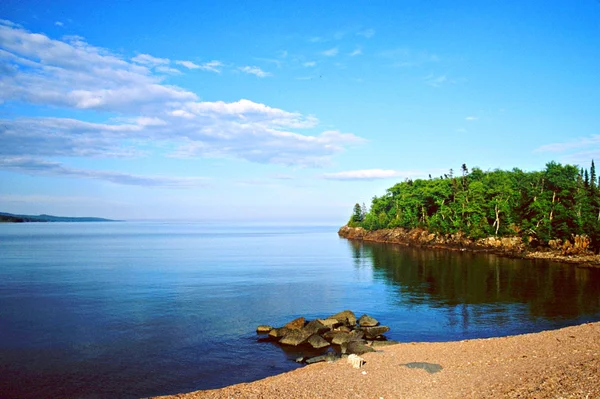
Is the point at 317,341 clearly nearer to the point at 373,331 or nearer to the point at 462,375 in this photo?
the point at 373,331

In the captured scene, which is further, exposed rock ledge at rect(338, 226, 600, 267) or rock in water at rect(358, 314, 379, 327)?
exposed rock ledge at rect(338, 226, 600, 267)

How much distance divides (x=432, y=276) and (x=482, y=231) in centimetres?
4736

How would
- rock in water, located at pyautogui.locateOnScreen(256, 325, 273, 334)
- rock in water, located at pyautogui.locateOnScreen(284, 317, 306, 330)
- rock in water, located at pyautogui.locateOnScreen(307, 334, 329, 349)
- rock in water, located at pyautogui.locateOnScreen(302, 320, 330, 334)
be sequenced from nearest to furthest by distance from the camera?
rock in water, located at pyautogui.locateOnScreen(307, 334, 329, 349) → rock in water, located at pyautogui.locateOnScreen(302, 320, 330, 334) → rock in water, located at pyautogui.locateOnScreen(256, 325, 273, 334) → rock in water, located at pyautogui.locateOnScreen(284, 317, 306, 330)

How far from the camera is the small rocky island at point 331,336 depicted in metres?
26.6

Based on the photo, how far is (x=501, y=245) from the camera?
96.9 m

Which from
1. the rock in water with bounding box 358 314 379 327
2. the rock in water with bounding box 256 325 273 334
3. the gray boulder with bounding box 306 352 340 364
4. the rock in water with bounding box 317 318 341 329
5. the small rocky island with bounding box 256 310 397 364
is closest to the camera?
the gray boulder with bounding box 306 352 340 364

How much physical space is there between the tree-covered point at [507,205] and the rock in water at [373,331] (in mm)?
64620

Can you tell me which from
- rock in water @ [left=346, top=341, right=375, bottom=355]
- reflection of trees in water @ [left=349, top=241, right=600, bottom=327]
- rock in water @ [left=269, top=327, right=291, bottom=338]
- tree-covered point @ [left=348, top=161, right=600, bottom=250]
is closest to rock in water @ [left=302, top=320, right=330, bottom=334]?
rock in water @ [left=269, top=327, right=291, bottom=338]

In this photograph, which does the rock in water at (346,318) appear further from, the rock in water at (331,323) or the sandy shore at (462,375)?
the sandy shore at (462,375)

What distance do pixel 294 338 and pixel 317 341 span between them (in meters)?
1.76

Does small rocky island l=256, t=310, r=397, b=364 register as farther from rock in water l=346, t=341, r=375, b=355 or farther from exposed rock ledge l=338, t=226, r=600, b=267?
exposed rock ledge l=338, t=226, r=600, b=267

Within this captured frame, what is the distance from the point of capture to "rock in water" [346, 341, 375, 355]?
26047 mm

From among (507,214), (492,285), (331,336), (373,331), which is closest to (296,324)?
(331,336)

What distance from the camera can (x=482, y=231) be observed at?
10256 cm
